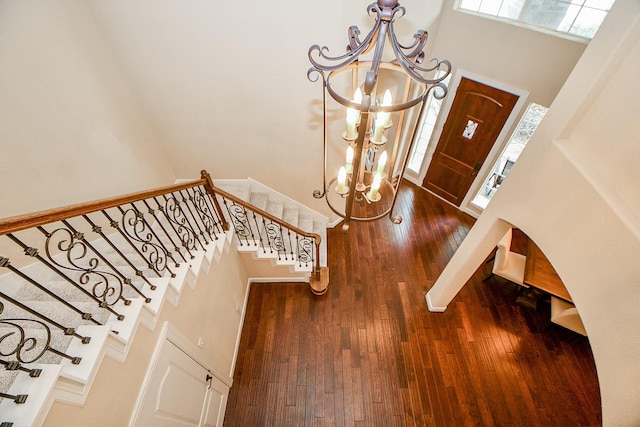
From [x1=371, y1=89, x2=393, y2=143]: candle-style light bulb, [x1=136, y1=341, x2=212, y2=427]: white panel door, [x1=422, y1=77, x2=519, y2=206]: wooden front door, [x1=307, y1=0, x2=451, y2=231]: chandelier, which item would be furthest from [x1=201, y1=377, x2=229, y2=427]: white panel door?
[x1=422, y1=77, x2=519, y2=206]: wooden front door

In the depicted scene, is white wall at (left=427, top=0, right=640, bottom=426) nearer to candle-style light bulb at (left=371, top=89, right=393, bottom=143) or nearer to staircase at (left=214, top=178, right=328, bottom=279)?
candle-style light bulb at (left=371, top=89, right=393, bottom=143)

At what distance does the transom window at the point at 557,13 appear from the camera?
305cm

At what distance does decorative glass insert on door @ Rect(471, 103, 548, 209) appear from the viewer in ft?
12.9

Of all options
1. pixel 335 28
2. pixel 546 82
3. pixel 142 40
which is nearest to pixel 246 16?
pixel 335 28

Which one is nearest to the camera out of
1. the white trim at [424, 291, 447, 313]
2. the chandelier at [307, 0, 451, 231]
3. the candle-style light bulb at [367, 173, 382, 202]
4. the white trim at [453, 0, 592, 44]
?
Answer: the chandelier at [307, 0, 451, 231]

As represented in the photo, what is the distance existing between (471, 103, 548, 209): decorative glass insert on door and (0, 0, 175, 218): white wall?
4.71 metres

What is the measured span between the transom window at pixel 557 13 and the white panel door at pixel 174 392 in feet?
16.6

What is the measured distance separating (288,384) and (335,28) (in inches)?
159

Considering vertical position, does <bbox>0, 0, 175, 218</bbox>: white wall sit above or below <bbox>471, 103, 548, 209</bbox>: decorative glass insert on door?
below

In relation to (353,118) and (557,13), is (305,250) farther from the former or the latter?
(557,13)

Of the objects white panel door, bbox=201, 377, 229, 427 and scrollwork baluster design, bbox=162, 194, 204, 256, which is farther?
white panel door, bbox=201, 377, 229, 427

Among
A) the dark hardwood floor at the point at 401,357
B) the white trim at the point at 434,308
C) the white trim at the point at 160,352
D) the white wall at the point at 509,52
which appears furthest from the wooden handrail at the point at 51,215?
the white wall at the point at 509,52

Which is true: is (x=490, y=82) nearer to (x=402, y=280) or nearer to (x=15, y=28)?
(x=402, y=280)

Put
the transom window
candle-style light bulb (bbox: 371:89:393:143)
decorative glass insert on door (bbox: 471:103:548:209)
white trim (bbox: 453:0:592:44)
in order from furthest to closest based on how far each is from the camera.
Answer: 1. decorative glass insert on door (bbox: 471:103:548:209)
2. white trim (bbox: 453:0:592:44)
3. the transom window
4. candle-style light bulb (bbox: 371:89:393:143)
